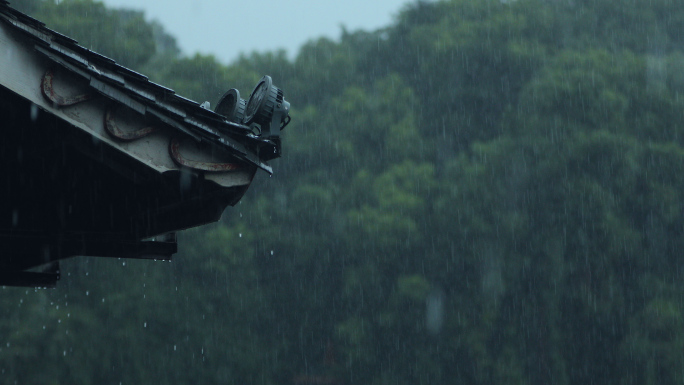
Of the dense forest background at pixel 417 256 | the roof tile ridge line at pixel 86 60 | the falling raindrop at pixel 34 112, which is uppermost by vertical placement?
the roof tile ridge line at pixel 86 60

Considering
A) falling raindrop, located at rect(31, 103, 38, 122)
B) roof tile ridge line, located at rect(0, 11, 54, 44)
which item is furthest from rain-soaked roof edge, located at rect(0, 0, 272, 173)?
falling raindrop, located at rect(31, 103, 38, 122)

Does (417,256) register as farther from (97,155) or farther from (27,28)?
(27,28)

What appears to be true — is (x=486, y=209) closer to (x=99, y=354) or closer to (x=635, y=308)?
(x=635, y=308)

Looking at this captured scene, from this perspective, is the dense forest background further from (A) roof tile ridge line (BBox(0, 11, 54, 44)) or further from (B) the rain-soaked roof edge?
(A) roof tile ridge line (BBox(0, 11, 54, 44))

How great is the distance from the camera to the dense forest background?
19859 millimetres

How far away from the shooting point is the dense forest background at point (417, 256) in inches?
782

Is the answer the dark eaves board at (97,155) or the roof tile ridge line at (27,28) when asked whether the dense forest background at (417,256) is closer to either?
the dark eaves board at (97,155)

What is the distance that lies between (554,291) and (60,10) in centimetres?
1512

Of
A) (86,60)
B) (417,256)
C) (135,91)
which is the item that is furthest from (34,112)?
(417,256)

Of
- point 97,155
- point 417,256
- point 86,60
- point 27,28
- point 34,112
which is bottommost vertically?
point 417,256

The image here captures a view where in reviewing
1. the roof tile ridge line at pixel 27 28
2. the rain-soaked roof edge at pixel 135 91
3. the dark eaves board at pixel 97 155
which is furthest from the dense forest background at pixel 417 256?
the roof tile ridge line at pixel 27 28

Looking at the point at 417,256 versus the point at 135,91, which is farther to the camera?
the point at 417,256

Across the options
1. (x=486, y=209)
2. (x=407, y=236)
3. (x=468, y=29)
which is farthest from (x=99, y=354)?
(x=468, y=29)

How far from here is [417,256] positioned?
2231cm
